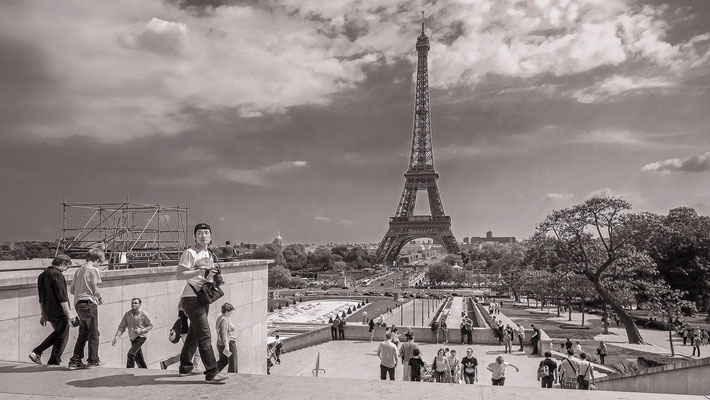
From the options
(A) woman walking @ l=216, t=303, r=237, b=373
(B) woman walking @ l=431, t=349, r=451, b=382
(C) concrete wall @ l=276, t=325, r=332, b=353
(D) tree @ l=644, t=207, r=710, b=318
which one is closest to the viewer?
(A) woman walking @ l=216, t=303, r=237, b=373

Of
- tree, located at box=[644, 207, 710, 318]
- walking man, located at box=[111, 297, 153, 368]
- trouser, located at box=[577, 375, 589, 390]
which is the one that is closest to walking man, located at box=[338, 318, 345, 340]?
trouser, located at box=[577, 375, 589, 390]

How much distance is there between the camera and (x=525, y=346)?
21.5 metres

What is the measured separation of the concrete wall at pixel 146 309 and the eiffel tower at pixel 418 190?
9260 centimetres

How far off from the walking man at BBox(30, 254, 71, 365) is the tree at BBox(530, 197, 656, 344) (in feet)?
84.4

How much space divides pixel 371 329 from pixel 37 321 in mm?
16772

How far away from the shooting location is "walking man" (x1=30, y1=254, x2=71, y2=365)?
668 centimetres

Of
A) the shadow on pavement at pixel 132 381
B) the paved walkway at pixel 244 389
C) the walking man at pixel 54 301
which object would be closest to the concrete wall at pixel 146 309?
the walking man at pixel 54 301

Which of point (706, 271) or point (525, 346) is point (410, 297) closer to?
point (706, 271)

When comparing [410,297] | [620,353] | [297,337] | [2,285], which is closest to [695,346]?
[620,353]

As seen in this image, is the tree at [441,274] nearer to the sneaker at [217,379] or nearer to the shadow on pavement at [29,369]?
the shadow on pavement at [29,369]

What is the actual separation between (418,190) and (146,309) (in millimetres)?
104722

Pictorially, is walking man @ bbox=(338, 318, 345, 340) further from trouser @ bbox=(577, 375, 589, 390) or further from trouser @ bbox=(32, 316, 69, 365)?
trouser @ bbox=(32, 316, 69, 365)

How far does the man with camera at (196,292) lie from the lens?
5773 mm

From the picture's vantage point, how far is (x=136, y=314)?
25.5 feet
